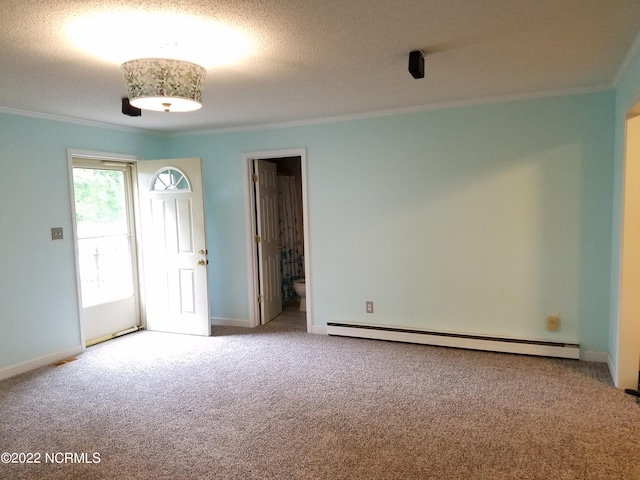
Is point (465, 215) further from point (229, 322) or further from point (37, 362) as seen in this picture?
point (37, 362)

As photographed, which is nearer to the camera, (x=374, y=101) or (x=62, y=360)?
(x=374, y=101)

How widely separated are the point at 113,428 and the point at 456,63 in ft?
10.9

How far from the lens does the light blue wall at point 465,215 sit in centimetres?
374

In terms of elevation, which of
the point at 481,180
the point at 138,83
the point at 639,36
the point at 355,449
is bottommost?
the point at 355,449

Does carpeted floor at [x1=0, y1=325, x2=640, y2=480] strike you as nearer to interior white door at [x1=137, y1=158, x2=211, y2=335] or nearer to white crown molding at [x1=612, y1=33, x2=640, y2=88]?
interior white door at [x1=137, y1=158, x2=211, y2=335]

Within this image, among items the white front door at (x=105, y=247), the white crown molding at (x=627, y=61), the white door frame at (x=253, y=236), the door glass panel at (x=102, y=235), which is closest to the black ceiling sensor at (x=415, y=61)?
the white crown molding at (x=627, y=61)

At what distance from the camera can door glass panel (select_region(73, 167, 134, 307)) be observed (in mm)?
4645

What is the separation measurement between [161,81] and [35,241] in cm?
249

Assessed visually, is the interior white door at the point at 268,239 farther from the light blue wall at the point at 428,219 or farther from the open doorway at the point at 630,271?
the open doorway at the point at 630,271

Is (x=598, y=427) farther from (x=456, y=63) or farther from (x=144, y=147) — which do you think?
(x=144, y=147)

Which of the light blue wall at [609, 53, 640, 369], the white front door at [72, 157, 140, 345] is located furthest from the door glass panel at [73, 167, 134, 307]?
the light blue wall at [609, 53, 640, 369]

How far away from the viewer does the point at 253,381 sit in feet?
11.8

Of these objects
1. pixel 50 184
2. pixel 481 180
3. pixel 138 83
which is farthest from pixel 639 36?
pixel 50 184

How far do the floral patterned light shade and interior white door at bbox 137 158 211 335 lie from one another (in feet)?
7.21
